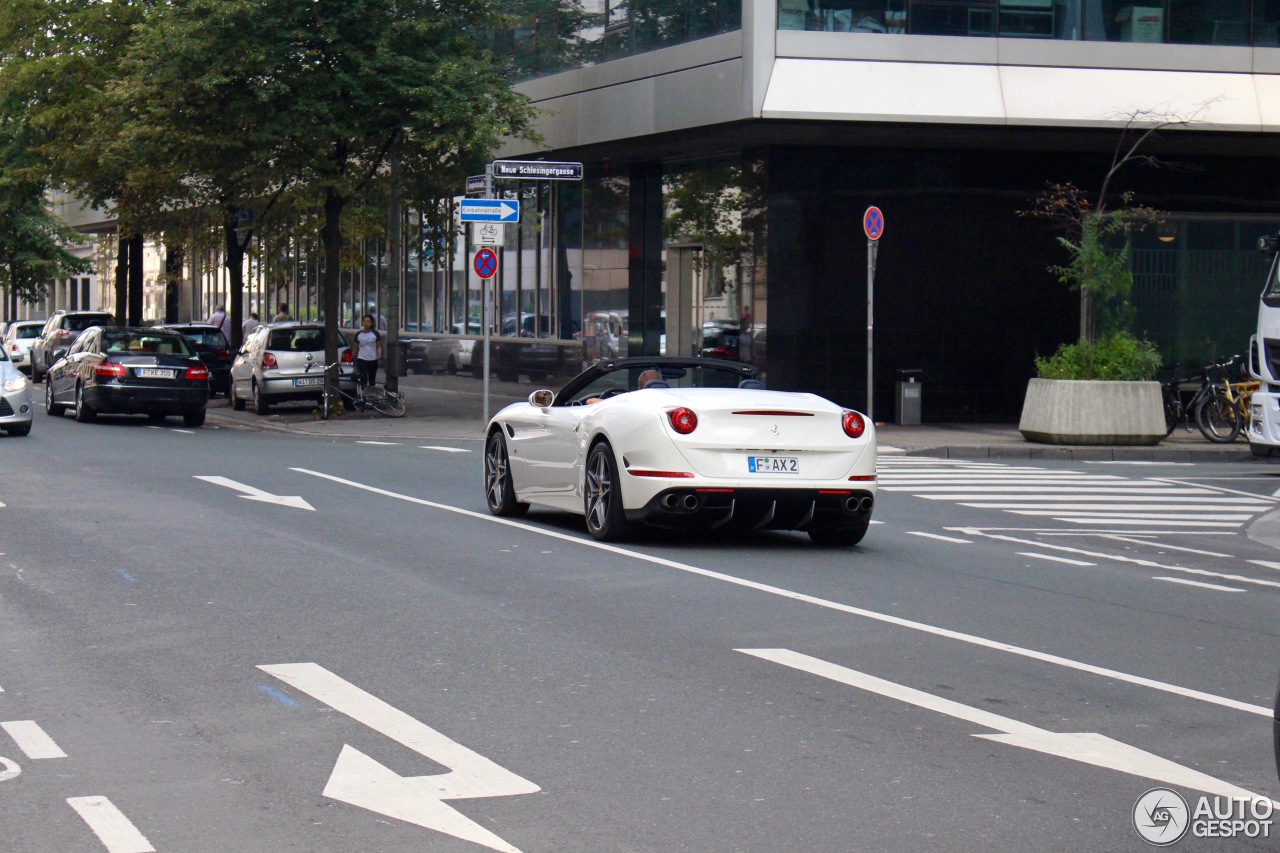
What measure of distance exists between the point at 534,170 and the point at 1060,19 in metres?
8.93

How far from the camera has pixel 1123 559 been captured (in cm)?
1254

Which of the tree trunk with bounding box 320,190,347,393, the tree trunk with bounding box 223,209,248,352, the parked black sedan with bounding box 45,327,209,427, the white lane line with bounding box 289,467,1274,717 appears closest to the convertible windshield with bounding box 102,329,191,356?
the parked black sedan with bounding box 45,327,209,427

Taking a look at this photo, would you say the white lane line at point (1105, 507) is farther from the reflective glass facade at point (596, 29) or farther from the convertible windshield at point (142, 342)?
the convertible windshield at point (142, 342)

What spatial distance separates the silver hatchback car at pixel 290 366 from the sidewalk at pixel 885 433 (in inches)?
16.6

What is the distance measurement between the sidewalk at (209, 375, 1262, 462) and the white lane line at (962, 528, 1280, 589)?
9338 millimetres

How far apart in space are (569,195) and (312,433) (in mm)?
10363

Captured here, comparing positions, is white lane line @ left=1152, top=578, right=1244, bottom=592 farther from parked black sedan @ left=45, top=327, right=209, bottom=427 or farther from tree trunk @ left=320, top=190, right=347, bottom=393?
tree trunk @ left=320, top=190, right=347, bottom=393

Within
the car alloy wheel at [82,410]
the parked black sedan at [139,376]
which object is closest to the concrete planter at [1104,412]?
the parked black sedan at [139,376]

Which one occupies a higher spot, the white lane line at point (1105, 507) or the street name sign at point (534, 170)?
the street name sign at point (534, 170)

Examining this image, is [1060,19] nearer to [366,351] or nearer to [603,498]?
[366,351]

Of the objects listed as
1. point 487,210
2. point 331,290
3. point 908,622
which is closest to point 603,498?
point 908,622

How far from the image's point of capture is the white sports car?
1157 cm

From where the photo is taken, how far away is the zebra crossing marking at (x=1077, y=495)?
15.7 metres

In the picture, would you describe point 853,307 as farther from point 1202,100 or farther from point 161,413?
point 161,413
